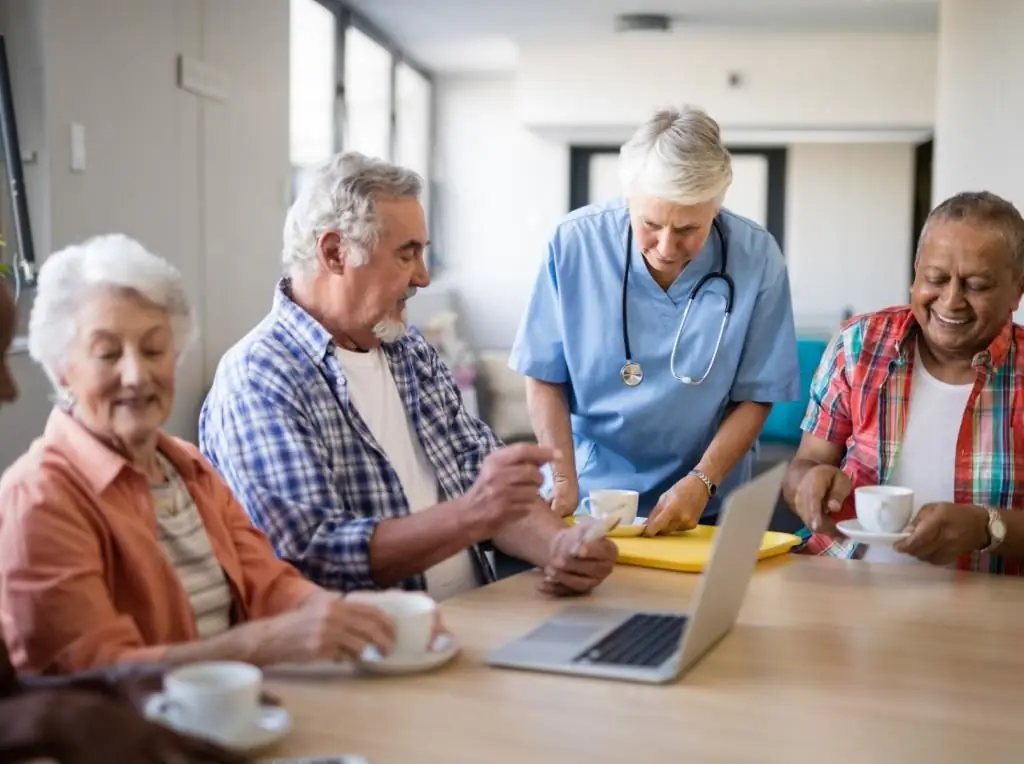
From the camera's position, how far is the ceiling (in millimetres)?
6355

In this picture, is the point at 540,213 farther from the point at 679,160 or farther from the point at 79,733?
the point at 79,733

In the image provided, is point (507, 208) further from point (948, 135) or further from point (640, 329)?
point (640, 329)

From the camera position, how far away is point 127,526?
1358 millimetres

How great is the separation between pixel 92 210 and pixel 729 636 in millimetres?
2576

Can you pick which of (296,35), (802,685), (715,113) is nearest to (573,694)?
(802,685)

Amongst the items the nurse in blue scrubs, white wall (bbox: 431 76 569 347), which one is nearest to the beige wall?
the nurse in blue scrubs

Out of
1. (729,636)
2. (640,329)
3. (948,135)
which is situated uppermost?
(948,135)

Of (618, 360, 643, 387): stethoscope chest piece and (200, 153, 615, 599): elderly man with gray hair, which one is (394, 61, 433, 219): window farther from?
(200, 153, 615, 599): elderly man with gray hair

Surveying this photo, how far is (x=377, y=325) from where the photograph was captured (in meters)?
1.96

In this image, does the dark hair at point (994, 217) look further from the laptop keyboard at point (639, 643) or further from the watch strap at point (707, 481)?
the laptop keyboard at point (639, 643)

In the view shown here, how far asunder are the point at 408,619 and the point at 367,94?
6220mm

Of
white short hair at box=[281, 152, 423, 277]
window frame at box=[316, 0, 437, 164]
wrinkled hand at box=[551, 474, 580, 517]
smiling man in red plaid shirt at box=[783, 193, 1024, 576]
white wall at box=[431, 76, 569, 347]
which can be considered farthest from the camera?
white wall at box=[431, 76, 569, 347]

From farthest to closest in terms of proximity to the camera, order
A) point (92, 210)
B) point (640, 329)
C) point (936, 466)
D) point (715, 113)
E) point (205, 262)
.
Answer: point (715, 113)
point (205, 262)
point (92, 210)
point (640, 329)
point (936, 466)

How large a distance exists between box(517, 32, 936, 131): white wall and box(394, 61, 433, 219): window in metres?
0.84
